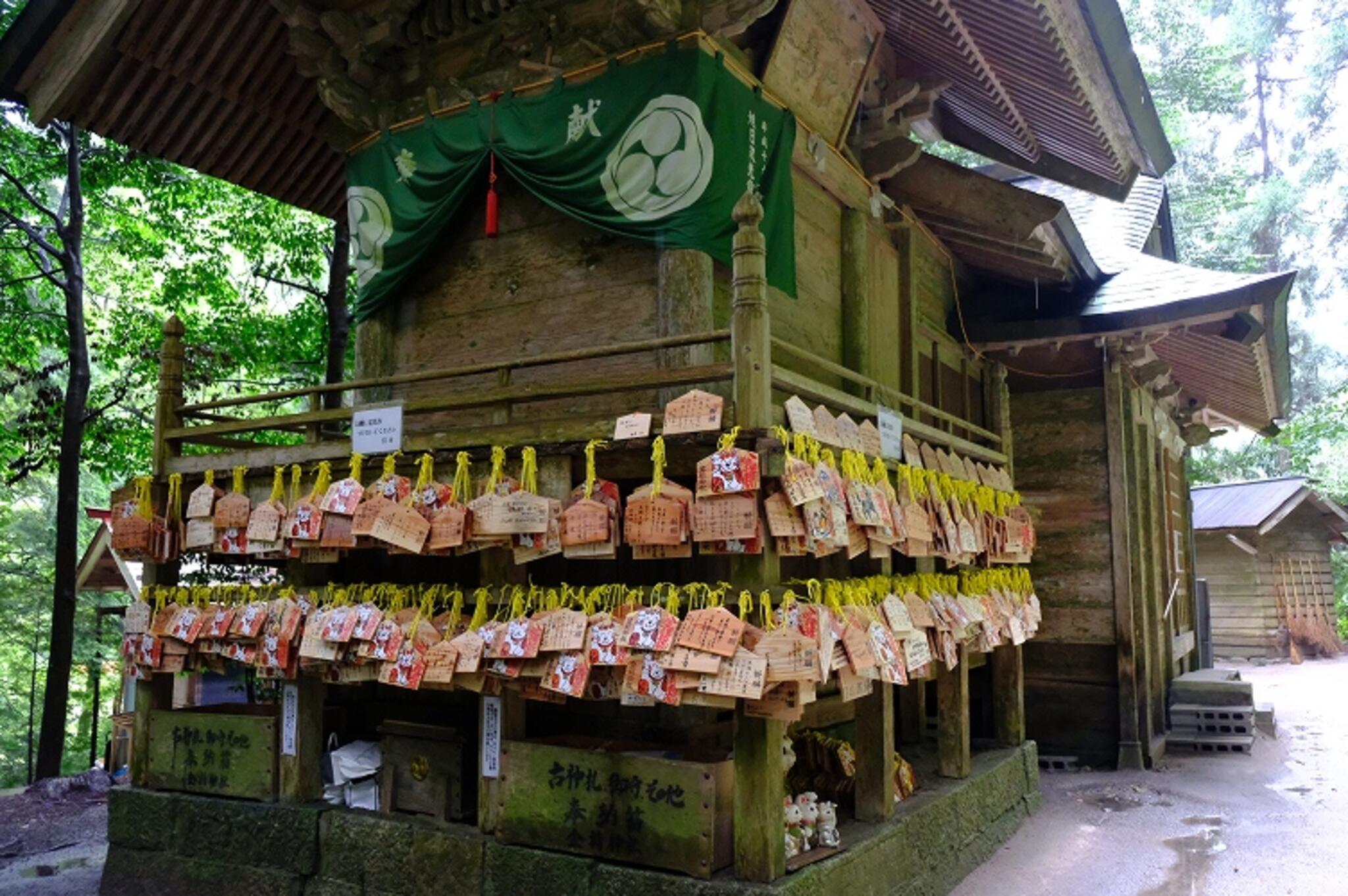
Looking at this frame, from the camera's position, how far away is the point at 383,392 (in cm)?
733

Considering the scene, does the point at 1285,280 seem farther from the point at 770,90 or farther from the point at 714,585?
the point at 714,585

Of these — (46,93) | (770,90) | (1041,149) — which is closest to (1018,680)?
(1041,149)

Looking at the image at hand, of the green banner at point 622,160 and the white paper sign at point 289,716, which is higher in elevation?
the green banner at point 622,160

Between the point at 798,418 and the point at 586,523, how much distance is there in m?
1.21

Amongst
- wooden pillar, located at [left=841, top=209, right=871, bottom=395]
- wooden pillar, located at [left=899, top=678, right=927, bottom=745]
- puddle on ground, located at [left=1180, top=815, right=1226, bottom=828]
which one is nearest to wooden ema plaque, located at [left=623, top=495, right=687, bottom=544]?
wooden pillar, located at [left=841, top=209, right=871, bottom=395]

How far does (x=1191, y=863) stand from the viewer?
23.0ft

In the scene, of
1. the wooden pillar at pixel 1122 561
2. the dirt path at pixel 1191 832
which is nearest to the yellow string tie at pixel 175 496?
the dirt path at pixel 1191 832

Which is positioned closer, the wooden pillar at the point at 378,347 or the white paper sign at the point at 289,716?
the white paper sign at the point at 289,716

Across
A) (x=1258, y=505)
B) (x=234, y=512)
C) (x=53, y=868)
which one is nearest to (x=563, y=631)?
(x=234, y=512)

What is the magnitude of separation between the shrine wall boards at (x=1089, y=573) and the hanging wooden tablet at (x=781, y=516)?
241 inches

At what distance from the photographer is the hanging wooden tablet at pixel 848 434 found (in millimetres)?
5305

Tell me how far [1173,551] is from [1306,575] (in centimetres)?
1219

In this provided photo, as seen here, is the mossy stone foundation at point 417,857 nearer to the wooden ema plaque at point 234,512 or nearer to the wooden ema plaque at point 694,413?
the wooden ema plaque at point 234,512

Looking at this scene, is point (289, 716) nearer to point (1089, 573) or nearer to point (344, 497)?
point (344, 497)
